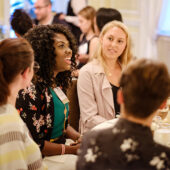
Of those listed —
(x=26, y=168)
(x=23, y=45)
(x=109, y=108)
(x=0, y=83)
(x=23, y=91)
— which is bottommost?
(x=109, y=108)

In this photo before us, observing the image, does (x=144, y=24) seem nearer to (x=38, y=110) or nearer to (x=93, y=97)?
(x=93, y=97)

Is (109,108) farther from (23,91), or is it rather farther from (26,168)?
(26,168)

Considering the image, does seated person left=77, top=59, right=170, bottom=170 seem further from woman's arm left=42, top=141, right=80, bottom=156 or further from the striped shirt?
woman's arm left=42, top=141, right=80, bottom=156

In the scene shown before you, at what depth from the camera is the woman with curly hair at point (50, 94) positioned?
187cm

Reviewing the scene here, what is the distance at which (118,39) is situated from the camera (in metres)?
2.74

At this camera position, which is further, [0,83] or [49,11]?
[49,11]

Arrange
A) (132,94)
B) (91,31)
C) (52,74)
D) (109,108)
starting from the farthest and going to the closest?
(91,31) < (109,108) < (52,74) < (132,94)

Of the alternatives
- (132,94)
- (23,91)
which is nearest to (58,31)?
(23,91)

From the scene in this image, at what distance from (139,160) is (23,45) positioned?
0.71 meters

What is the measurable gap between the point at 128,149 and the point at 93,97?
4.94 feet

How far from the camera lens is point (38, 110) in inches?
74.6

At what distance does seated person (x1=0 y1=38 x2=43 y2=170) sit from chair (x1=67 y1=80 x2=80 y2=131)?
107cm

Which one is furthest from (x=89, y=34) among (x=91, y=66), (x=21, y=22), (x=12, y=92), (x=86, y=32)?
(x=12, y=92)

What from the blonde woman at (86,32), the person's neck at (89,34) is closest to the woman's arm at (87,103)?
the blonde woman at (86,32)
